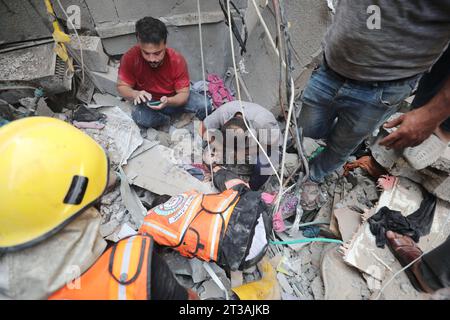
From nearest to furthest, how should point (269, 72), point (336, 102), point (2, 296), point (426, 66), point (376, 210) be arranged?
point (2, 296) < point (426, 66) < point (336, 102) < point (376, 210) < point (269, 72)

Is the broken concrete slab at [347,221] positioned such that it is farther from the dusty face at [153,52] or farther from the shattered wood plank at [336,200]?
the dusty face at [153,52]

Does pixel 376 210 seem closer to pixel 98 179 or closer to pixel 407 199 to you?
pixel 407 199

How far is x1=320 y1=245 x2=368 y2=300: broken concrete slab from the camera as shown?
6.47 ft

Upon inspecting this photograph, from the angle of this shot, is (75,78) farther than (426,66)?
Yes

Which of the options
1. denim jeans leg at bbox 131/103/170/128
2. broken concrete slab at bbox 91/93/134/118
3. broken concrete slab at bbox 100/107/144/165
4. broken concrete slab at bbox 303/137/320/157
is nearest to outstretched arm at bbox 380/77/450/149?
broken concrete slab at bbox 303/137/320/157

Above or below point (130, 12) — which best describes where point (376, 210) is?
below

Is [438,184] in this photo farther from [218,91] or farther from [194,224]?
[218,91]

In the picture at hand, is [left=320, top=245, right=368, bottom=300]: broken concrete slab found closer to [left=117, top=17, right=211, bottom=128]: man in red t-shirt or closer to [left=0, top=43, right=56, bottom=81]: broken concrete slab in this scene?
[left=117, top=17, right=211, bottom=128]: man in red t-shirt

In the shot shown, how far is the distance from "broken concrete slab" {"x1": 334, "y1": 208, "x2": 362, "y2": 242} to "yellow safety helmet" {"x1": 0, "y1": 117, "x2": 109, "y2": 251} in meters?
1.99

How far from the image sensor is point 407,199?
2.45 m

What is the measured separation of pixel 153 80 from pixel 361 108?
235cm

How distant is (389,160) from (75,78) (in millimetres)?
3656

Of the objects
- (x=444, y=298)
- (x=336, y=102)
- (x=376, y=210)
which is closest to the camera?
(x=444, y=298)
